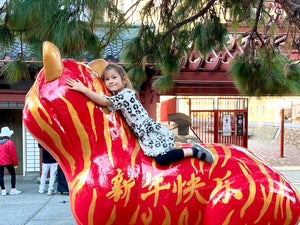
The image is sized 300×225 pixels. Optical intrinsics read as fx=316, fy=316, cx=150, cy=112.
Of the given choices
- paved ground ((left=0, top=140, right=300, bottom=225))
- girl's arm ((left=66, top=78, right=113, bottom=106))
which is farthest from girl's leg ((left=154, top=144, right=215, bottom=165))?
paved ground ((left=0, top=140, right=300, bottom=225))

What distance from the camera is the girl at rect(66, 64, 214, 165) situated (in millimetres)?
1968

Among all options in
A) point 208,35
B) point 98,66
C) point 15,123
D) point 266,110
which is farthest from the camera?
point 266,110

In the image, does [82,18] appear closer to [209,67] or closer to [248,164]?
[248,164]

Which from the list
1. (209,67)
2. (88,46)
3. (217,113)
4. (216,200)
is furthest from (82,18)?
(217,113)

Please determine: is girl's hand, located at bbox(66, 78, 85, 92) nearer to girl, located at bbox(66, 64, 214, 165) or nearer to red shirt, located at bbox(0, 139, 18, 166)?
girl, located at bbox(66, 64, 214, 165)

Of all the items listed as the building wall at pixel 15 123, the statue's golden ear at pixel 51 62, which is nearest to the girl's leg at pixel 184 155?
the statue's golden ear at pixel 51 62

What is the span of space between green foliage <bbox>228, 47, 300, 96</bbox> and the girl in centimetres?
255

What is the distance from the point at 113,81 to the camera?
205 cm

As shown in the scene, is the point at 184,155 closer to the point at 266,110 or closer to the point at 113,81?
the point at 113,81

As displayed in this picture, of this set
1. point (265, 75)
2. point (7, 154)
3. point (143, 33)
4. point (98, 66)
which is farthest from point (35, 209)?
point (265, 75)

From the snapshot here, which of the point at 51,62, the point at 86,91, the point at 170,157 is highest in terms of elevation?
the point at 51,62

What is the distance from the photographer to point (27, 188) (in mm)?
6801

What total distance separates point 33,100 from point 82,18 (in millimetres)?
1368

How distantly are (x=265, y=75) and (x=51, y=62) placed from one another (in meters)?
3.21
